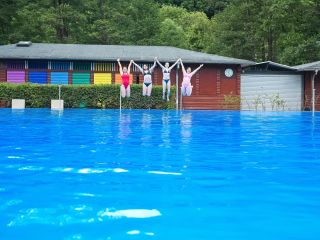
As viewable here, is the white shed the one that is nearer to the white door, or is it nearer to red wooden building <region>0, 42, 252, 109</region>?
the white door

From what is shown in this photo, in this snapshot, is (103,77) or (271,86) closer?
(103,77)

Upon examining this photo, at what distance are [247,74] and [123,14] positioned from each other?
15495mm

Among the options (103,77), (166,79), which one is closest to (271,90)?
(103,77)

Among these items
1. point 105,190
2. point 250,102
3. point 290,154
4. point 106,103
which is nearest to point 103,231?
point 105,190

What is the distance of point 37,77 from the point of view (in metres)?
29.8

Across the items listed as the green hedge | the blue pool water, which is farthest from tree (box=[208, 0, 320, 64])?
the blue pool water

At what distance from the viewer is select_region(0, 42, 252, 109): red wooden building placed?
1151 inches

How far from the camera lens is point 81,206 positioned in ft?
13.3

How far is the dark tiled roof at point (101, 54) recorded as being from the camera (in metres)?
28.9

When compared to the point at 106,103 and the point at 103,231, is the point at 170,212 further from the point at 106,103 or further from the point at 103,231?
the point at 106,103

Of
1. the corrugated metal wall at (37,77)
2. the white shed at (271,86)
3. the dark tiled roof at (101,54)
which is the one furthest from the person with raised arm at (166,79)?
the corrugated metal wall at (37,77)

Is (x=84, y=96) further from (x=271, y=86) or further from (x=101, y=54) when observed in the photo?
(x=271, y=86)

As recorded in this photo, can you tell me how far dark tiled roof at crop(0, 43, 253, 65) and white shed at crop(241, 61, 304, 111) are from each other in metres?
2.28

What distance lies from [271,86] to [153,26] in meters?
15.7
